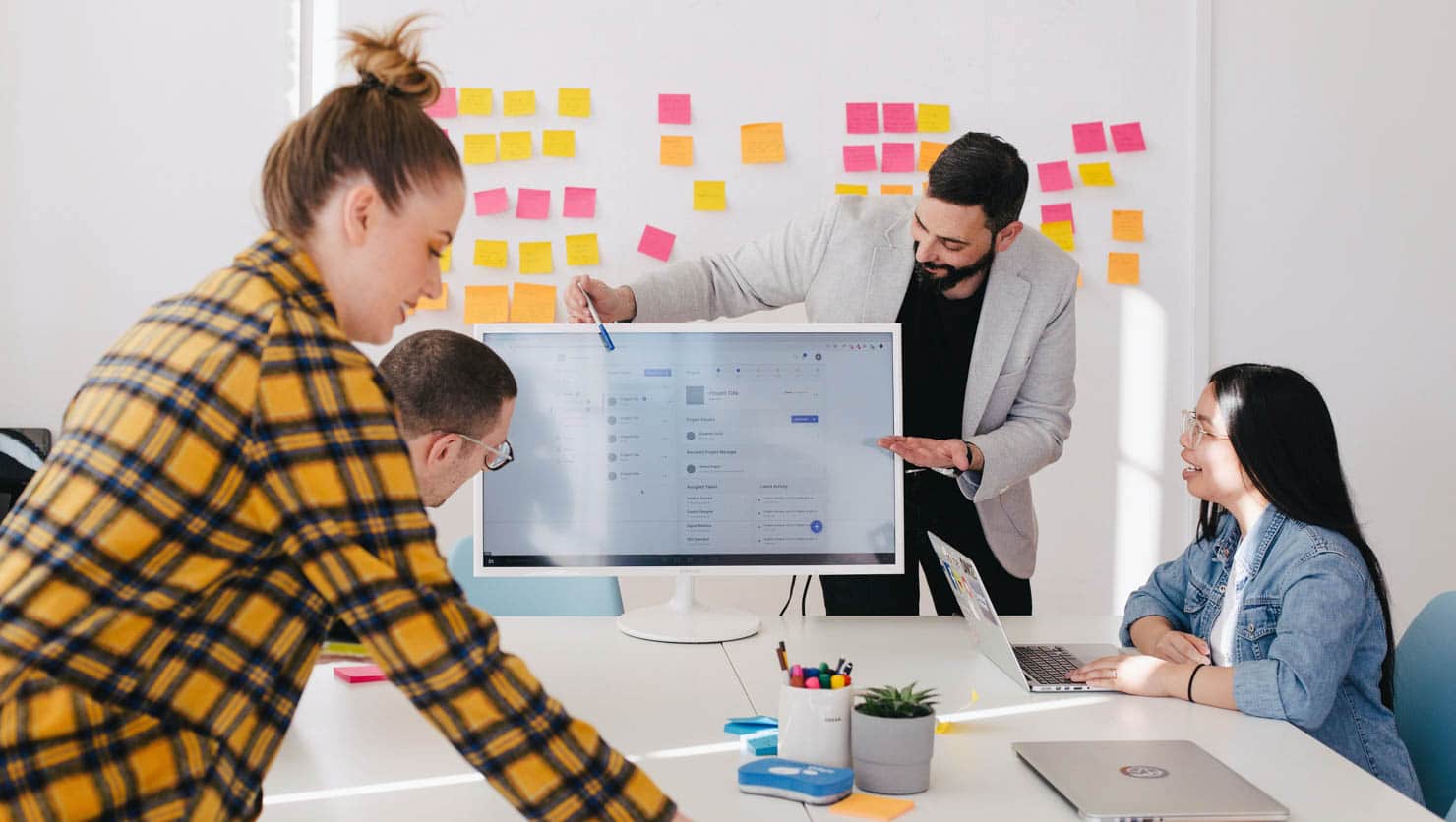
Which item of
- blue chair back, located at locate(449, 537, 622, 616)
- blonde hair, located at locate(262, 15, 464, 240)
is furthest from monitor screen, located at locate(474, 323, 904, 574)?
blonde hair, located at locate(262, 15, 464, 240)

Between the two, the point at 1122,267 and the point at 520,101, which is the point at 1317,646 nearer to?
the point at 1122,267

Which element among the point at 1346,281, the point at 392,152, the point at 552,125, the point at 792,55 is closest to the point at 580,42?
the point at 552,125

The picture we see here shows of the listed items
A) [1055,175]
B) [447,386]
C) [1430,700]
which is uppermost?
[1055,175]

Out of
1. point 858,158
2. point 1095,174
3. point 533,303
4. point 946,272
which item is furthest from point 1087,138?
point 533,303

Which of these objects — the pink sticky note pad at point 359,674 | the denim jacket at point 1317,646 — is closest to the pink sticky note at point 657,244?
the pink sticky note pad at point 359,674

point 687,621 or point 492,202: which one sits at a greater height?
point 492,202

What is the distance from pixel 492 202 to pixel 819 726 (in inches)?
85.6

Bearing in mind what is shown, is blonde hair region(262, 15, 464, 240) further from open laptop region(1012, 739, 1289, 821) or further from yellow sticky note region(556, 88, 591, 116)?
yellow sticky note region(556, 88, 591, 116)

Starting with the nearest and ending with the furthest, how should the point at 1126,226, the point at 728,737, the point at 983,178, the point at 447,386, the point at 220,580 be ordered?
the point at 220,580, the point at 728,737, the point at 447,386, the point at 983,178, the point at 1126,226

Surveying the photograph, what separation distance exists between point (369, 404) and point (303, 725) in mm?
778

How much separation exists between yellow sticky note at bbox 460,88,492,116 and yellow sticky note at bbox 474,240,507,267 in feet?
1.06

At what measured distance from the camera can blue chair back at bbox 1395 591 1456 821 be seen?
5.59 feet

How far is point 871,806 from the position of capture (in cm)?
131

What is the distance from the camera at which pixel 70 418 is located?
97cm
